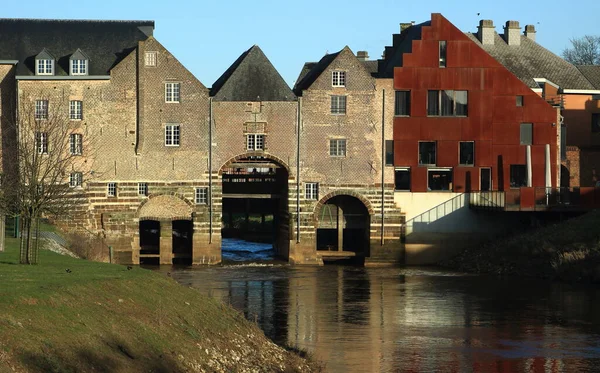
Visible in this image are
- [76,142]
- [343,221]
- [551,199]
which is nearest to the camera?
[551,199]

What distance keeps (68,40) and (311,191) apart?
584 inches

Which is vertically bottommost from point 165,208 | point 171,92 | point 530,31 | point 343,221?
point 343,221

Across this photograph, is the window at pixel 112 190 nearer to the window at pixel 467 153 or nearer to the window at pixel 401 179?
the window at pixel 401 179

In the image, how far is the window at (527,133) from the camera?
6325 centimetres

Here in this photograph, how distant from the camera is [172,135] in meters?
60.9

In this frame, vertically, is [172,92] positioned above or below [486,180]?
above

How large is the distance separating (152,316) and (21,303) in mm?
4703

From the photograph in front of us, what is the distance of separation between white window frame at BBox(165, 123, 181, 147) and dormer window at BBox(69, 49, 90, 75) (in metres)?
5.09

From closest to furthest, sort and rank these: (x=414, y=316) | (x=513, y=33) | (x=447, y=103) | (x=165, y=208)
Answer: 1. (x=414, y=316)
2. (x=165, y=208)
3. (x=447, y=103)
4. (x=513, y=33)

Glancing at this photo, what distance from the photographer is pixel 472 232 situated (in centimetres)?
6266

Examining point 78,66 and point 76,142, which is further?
point 78,66

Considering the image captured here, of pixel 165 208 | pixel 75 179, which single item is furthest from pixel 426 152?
pixel 75 179

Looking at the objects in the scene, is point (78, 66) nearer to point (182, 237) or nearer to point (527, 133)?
point (182, 237)

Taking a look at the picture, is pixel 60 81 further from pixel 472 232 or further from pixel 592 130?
pixel 592 130
